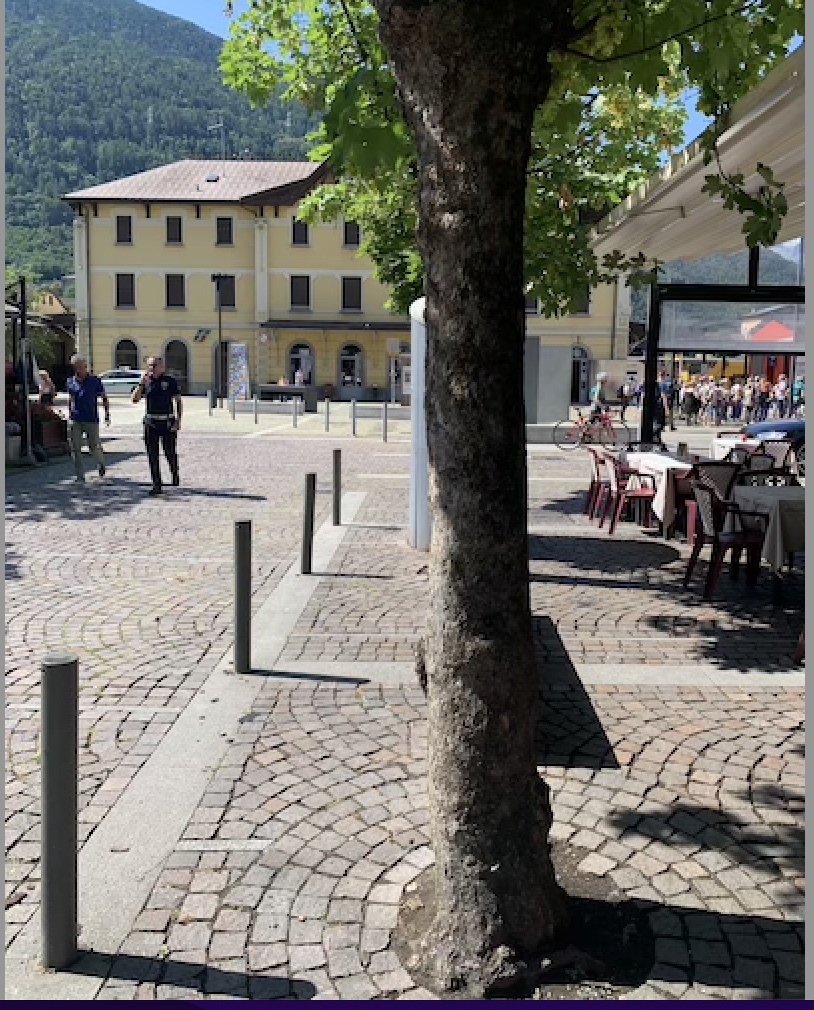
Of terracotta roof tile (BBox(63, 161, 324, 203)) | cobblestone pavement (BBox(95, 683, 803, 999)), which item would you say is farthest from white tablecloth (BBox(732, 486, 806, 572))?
terracotta roof tile (BBox(63, 161, 324, 203))

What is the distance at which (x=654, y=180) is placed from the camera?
9.09 meters

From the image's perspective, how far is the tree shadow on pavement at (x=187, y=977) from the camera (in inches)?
116

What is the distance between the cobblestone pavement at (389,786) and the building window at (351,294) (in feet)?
147

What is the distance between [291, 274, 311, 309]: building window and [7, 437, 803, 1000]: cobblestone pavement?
45.3 meters

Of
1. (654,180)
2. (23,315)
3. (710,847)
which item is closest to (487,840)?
(710,847)

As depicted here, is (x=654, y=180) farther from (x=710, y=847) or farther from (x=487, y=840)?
(x=487, y=840)

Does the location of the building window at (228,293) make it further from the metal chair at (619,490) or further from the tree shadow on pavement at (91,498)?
the metal chair at (619,490)

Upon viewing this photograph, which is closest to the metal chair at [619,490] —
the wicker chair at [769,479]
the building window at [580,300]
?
the wicker chair at [769,479]

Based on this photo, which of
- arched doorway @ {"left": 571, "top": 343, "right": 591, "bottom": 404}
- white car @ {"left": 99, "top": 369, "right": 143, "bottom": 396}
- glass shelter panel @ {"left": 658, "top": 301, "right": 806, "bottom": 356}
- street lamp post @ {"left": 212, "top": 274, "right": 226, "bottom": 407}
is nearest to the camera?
glass shelter panel @ {"left": 658, "top": 301, "right": 806, "bottom": 356}

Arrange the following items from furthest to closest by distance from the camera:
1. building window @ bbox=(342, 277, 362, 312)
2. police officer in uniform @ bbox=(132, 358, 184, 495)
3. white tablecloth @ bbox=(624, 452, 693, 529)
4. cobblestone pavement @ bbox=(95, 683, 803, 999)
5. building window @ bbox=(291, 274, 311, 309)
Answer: building window @ bbox=(291, 274, 311, 309)
building window @ bbox=(342, 277, 362, 312)
police officer in uniform @ bbox=(132, 358, 184, 495)
white tablecloth @ bbox=(624, 452, 693, 529)
cobblestone pavement @ bbox=(95, 683, 803, 999)

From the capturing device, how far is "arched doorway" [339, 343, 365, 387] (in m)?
52.5

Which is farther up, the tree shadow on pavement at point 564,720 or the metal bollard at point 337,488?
the metal bollard at point 337,488

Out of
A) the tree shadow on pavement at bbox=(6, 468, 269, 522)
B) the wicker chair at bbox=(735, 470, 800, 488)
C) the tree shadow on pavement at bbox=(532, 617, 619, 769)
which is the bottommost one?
the tree shadow on pavement at bbox=(532, 617, 619, 769)

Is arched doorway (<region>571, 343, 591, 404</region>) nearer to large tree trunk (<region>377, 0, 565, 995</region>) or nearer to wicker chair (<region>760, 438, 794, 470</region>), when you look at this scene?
wicker chair (<region>760, 438, 794, 470</region>)
